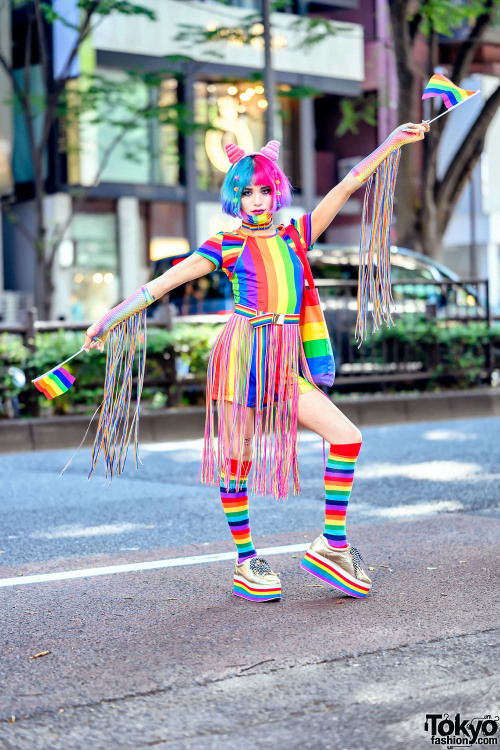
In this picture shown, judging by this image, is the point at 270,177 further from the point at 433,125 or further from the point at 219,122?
the point at 219,122

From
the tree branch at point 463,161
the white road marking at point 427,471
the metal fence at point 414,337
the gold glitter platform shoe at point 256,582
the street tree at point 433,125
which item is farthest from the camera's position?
the tree branch at point 463,161

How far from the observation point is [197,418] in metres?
12.3

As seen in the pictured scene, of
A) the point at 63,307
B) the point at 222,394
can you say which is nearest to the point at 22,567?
the point at 222,394

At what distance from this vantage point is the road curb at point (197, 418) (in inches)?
448

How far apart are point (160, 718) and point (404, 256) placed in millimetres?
15654

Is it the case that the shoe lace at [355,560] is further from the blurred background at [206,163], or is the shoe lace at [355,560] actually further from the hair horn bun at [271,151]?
the blurred background at [206,163]

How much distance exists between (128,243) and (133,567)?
25.5 meters

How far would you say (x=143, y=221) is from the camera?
103ft

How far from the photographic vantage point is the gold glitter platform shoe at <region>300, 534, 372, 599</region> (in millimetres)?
4664

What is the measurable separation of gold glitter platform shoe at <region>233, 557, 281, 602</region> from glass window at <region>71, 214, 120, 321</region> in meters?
25.2

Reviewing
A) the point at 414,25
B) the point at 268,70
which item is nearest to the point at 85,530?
the point at 268,70
